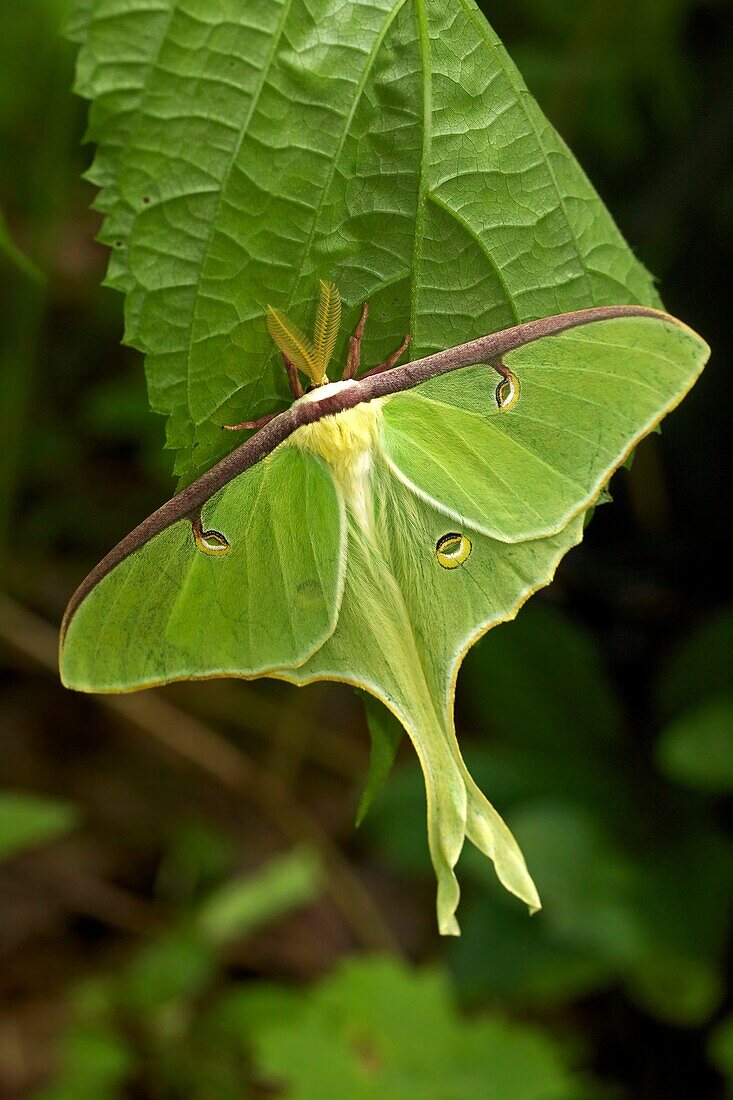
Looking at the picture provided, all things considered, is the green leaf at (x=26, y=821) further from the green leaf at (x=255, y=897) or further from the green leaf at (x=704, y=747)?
the green leaf at (x=704, y=747)

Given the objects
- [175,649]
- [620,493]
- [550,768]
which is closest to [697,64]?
[620,493]

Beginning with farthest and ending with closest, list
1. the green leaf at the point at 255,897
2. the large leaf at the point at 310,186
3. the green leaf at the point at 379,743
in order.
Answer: the green leaf at the point at 255,897 < the green leaf at the point at 379,743 < the large leaf at the point at 310,186

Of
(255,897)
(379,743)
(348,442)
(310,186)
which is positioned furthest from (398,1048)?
(310,186)

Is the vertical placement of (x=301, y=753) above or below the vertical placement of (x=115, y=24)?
below

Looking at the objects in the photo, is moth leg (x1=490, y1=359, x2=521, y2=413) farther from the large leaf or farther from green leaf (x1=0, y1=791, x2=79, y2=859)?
green leaf (x1=0, y1=791, x2=79, y2=859)

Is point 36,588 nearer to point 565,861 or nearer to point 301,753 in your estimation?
point 301,753

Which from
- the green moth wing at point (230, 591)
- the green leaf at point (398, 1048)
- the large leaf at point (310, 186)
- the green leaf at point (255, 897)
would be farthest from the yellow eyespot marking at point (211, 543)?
the green leaf at point (255, 897)

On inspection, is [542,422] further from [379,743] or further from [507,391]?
[379,743]
